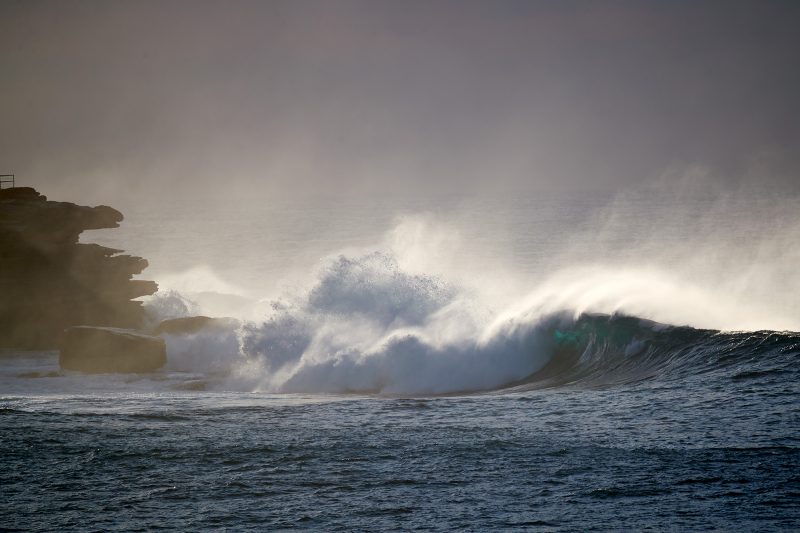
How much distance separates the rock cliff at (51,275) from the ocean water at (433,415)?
2.62 m

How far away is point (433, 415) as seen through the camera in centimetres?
1891

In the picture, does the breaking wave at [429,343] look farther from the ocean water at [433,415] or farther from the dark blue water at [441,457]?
the dark blue water at [441,457]

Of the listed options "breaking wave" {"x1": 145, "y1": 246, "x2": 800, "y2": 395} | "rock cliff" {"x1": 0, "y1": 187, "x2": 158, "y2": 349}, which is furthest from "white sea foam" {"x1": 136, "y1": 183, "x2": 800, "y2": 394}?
"rock cliff" {"x1": 0, "y1": 187, "x2": 158, "y2": 349}

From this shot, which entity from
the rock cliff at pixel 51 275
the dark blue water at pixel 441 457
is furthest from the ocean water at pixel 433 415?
the rock cliff at pixel 51 275

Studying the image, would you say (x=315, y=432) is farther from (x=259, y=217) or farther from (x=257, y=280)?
(x=259, y=217)

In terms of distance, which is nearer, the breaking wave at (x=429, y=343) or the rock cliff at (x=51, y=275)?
the breaking wave at (x=429, y=343)

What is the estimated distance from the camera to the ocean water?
1292 cm

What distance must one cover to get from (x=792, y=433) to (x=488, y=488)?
17.6 feet

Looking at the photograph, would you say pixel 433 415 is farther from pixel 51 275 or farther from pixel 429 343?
pixel 51 275

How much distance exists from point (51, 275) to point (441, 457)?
25141 mm

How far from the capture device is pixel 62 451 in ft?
53.5

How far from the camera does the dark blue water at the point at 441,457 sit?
12.6 meters

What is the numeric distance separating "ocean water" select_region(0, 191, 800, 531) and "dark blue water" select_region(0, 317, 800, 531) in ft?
0.17

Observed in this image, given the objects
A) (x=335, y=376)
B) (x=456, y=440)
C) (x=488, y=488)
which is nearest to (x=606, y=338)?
(x=335, y=376)
